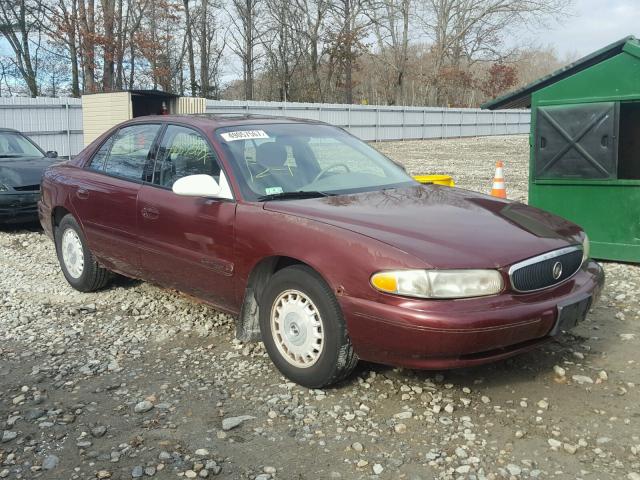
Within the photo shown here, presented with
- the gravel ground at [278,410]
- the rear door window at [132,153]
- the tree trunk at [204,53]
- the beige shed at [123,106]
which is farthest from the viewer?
the tree trunk at [204,53]

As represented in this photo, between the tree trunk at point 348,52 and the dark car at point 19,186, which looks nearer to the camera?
the dark car at point 19,186

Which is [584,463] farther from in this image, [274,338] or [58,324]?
[58,324]

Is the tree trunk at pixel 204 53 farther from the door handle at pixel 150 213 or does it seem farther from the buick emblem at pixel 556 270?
the buick emblem at pixel 556 270

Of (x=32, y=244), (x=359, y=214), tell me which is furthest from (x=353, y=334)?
(x=32, y=244)

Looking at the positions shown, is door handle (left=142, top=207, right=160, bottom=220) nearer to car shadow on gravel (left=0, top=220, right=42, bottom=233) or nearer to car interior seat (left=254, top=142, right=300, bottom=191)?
car interior seat (left=254, top=142, right=300, bottom=191)

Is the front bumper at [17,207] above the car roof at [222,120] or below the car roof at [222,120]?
below

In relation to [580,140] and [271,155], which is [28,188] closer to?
[271,155]

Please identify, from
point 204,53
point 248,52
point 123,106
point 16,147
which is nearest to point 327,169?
point 16,147

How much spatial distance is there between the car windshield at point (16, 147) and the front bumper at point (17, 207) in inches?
53.8

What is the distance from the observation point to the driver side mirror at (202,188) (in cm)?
391

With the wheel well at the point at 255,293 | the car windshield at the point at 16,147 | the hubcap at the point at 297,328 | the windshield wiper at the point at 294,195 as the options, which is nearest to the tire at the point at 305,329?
the hubcap at the point at 297,328

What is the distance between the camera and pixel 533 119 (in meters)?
6.77

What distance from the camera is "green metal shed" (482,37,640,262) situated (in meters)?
6.18

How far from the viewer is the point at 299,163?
4.27 meters
